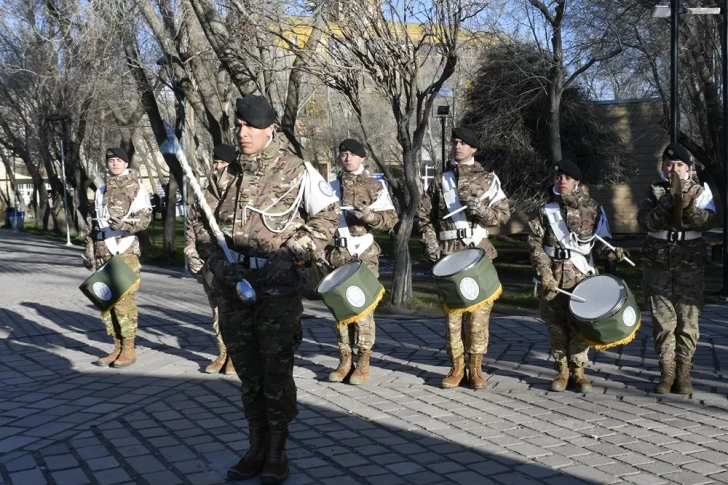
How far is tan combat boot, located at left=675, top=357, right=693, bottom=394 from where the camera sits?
6.62 m

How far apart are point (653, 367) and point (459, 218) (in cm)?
230

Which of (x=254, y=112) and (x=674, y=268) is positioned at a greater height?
(x=254, y=112)

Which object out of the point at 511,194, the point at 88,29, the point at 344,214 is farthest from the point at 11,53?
the point at 344,214

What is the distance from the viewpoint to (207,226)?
16.1ft

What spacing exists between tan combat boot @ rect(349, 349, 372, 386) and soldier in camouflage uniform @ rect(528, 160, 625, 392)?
60.6 inches

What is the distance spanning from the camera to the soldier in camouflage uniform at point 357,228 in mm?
7301

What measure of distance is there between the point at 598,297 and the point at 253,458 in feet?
9.71

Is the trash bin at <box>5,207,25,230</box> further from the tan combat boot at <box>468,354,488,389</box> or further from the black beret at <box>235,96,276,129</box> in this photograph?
the black beret at <box>235,96,276,129</box>

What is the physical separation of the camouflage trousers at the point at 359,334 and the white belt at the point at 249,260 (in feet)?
8.26

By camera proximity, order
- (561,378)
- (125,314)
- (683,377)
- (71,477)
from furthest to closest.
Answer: (125,314), (561,378), (683,377), (71,477)

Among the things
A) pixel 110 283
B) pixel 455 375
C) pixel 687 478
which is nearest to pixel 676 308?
pixel 455 375

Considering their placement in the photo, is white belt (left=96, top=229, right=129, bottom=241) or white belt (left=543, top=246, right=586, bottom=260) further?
white belt (left=96, top=229, right=129, bottom=241)

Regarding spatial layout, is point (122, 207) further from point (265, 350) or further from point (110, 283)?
point (265, 350)

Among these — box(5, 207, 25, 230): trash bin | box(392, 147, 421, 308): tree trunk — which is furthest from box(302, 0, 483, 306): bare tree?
box(5, 207, 25, 230): trash bin
